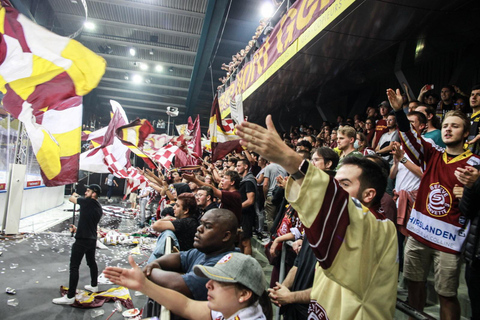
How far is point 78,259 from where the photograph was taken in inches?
201

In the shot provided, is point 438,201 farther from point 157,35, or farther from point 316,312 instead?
point 157,35

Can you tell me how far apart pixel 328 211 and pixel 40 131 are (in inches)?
168

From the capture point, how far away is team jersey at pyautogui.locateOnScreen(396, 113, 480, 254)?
8.53 feet

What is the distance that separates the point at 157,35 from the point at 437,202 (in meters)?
14.6

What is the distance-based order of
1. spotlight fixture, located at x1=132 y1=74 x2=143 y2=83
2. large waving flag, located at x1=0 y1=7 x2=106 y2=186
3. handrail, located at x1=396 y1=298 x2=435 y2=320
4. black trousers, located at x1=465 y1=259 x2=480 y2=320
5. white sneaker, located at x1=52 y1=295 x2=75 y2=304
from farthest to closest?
1. spotlight fixture, located at x1=132 y1=74 x2=143 y2=83
2. white sneaker, located at x1=52 y1=295 x2=75 y2=304
3. large waving flag, located at x1=0 y1=7 x2=106 y2=186
4. black trousers, located at x1=465 y1=259 x2=480 y2=320
5. handrail, located at x1=396 y1=298 x2=435 y2=320

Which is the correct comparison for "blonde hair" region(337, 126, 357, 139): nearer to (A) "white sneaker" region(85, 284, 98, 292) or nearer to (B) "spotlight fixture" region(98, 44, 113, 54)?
(A) "white sneaker" region(85, 284, 98, 292)

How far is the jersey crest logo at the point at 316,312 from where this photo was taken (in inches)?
58.1

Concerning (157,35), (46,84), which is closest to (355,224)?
(46,84)

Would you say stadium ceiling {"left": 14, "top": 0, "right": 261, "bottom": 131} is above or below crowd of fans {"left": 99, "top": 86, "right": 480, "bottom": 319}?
above

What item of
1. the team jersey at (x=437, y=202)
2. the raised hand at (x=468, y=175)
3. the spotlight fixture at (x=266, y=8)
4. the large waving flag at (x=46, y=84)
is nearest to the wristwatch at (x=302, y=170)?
the raised hand at (x=468, y=175)

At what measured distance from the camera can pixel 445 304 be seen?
2566mm

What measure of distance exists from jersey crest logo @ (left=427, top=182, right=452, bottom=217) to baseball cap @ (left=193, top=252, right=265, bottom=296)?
5.88 ft

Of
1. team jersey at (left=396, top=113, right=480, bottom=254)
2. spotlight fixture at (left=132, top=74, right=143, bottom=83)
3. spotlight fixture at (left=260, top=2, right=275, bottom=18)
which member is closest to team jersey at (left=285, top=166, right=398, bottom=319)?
team jersey at (left=396, top=113, right=480, bottom=254)

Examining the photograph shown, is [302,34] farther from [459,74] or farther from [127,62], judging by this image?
[127,62]
